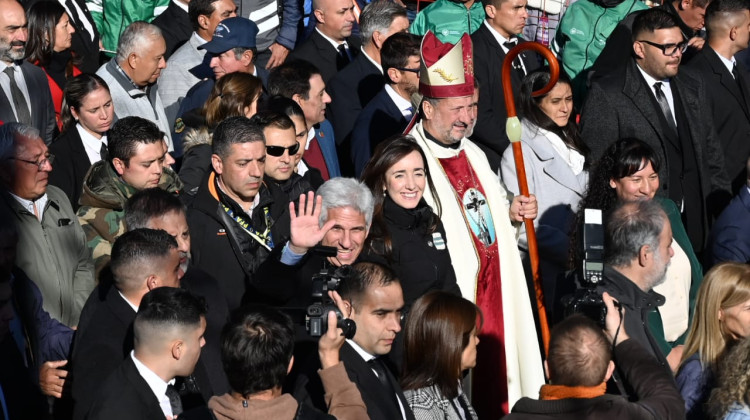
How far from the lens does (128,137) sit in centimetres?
743

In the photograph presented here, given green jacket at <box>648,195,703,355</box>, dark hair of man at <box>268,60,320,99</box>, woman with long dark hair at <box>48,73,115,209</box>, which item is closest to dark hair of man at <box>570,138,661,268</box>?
green jacket at <box>648,195,703,355</box>

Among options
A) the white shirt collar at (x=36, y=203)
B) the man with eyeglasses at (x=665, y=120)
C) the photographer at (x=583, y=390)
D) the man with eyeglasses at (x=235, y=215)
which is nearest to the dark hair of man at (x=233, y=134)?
the man with eyeglasses at (x=235, y=215)

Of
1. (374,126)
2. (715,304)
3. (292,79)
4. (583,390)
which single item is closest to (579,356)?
(583,390)

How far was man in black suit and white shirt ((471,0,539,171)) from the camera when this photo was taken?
9250 millimetres

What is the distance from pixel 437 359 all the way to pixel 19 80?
13.8 ft

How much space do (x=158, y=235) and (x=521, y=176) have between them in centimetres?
234

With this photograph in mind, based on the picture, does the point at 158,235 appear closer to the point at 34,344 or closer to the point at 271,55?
the point at 34,344

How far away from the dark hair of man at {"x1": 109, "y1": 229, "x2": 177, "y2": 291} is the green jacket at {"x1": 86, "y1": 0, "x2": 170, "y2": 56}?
541 centimetres

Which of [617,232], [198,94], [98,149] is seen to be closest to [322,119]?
[198,94]

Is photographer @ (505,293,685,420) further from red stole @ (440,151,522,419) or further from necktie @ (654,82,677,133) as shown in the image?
necktie @ (654,82,677,133)

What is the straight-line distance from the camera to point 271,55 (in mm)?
10938

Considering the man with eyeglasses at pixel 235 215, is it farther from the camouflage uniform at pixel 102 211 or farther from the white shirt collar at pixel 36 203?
the white shirt collar at pixel 36 203

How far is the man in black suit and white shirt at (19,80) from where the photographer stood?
28.2 feet

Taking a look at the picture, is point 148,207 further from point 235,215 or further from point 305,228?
point 305,228
